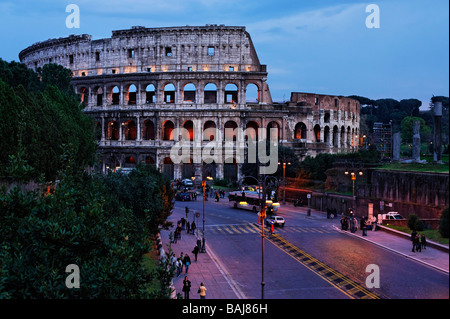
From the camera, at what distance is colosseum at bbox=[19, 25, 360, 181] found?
70.9m

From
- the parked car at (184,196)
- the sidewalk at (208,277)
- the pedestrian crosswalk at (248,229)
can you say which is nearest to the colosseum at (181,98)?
the parked car at (184,196)

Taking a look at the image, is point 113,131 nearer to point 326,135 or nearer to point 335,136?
point 326,135

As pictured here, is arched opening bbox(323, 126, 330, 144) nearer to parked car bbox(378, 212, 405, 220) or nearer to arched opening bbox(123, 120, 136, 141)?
arched opening bbox(123, 120, 136, 141)

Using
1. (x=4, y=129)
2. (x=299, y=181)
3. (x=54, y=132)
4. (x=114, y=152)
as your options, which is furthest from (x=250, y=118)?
(x=4, y=129)

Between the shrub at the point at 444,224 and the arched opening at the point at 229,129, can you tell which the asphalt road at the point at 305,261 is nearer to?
the shrub at the point at 444,224

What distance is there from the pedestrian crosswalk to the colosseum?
29856 millimetres

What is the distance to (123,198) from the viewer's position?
92.1 ft

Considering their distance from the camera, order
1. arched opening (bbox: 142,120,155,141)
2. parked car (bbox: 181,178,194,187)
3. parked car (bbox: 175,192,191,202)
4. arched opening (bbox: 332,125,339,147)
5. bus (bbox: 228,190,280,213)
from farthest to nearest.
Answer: arched opening (bbox: 332,125,339,147) < arched opening (bbox: 142,120,155,141) < parked car (bbox: 181,178,194,187) < parked car (bbox: 175,192,191,202) < bus (bbox: 228,190,280,213)

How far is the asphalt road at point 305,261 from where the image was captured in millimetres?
19000

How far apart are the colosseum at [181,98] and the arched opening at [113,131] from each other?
348 millimetres

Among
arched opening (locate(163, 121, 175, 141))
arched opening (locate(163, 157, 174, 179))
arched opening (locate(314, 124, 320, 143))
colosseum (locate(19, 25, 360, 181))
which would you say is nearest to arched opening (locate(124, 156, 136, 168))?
colosseum (locate(19, 25, 360, 181))

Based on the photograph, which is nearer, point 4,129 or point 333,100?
point 4,129
